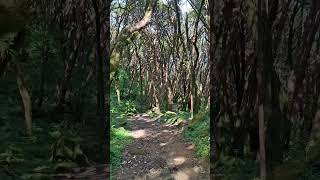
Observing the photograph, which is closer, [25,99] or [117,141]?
[25,99]

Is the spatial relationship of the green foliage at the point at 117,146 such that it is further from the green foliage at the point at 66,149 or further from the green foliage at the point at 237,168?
the green foliage at the point at 237,168

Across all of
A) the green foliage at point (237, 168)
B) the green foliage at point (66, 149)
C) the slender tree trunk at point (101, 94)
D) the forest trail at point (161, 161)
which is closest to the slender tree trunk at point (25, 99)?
the green foliage at point (66, 149)

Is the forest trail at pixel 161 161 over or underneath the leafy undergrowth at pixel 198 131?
underneath

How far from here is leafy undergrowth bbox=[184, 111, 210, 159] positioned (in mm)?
3771

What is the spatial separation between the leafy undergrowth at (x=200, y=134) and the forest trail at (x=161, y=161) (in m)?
0.07

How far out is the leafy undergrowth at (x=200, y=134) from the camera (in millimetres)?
3771

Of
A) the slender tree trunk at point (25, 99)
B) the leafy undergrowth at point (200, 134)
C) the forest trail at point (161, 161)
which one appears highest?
the slender tree trunk at point (25, 99)

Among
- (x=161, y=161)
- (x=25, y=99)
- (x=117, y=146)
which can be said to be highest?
(x=25, y=99)

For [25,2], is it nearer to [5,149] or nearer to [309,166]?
[5,149]

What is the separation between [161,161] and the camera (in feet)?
13.0

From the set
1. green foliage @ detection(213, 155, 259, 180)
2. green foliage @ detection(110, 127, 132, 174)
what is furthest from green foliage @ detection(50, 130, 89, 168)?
green foliage @ detection(213, 155, 259, 180)

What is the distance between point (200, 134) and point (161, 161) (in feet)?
1.55

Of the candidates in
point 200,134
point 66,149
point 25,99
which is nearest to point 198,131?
point 200,134

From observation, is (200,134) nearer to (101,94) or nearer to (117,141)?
(117,141)
